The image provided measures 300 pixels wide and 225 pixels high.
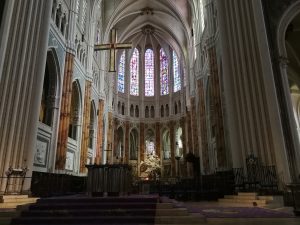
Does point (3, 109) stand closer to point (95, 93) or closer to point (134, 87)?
point (95, 93)

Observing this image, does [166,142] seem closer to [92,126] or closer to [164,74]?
[164,74]

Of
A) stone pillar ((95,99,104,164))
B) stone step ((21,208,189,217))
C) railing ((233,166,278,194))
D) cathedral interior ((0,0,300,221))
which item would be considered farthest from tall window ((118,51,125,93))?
stone step ((21,208,189,217))

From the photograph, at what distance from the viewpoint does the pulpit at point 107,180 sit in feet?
32.4

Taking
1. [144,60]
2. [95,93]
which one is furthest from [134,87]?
[95,93]

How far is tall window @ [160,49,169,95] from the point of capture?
38031mm

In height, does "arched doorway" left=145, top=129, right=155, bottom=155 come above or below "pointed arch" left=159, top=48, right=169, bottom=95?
below

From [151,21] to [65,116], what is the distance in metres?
22.8

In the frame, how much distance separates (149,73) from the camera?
38.8 meters

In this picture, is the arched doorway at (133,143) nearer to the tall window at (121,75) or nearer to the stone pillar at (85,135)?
the tall window at (121,75)

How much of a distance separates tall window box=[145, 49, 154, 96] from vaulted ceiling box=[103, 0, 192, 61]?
1523 mm

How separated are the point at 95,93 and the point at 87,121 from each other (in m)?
5.26

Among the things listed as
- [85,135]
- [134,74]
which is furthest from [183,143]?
[85,135]

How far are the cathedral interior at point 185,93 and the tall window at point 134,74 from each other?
5.18 metres

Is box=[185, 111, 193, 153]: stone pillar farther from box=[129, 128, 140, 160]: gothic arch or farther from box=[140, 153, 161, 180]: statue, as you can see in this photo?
box=[129, 128, 140, 160]: gothic arch
